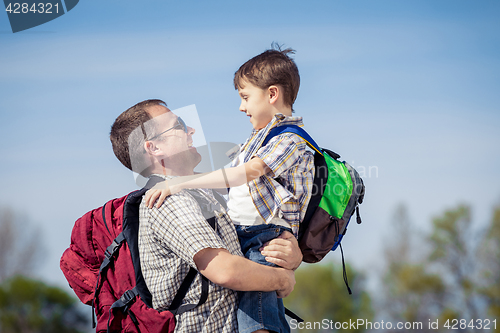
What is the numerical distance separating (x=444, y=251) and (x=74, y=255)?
→ 129ft

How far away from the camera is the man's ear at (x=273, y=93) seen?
9.43 feet

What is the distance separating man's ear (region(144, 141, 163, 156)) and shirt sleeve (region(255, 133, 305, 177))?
59 cm

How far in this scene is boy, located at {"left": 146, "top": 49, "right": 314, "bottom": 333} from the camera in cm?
226

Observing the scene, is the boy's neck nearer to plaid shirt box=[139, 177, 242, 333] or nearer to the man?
the man

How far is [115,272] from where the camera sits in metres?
2.35

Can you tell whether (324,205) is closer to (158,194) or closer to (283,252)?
(283,252)

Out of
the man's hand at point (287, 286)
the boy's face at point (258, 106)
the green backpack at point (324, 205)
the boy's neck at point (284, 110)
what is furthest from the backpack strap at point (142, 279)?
the boy's neck at point (284, 110)

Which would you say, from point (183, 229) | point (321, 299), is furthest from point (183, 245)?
point (321, 299)

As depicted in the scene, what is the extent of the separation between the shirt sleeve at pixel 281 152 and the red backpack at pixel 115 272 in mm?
668

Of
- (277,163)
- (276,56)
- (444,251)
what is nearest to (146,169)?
(277,163)

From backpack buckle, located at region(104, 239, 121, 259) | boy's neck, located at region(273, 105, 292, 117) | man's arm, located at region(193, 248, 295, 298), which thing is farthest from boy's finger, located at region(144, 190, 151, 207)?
boy's neck, located at region(273, 105, 292, 117)

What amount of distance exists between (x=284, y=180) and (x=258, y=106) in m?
0.56

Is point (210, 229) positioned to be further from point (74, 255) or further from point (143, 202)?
point (74, 255)

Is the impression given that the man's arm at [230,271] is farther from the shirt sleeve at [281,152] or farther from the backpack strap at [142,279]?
the shirt sleeve at [281,152]
